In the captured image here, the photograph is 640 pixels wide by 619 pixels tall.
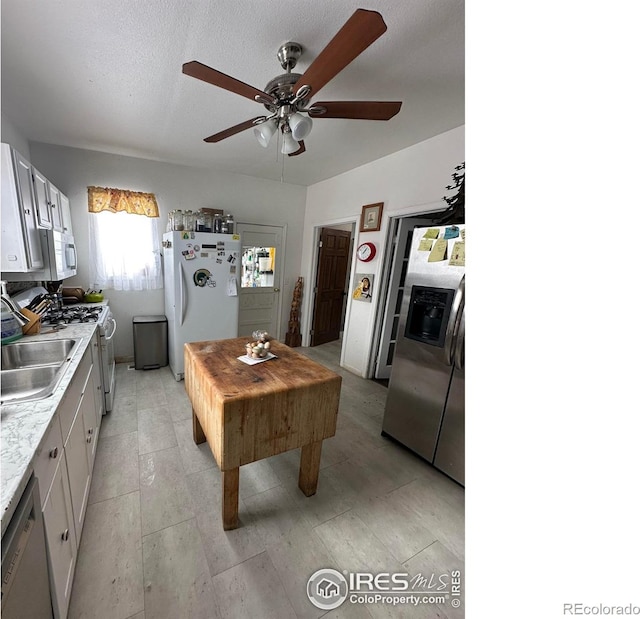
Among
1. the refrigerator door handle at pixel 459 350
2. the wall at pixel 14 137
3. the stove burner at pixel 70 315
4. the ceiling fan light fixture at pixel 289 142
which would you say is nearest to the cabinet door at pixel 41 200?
the wall at pixel 14 137

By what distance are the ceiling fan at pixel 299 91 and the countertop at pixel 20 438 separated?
4.96 feet

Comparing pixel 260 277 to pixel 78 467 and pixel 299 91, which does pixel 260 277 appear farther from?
pixel 78 467

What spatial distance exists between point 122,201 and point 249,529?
3.64 meters

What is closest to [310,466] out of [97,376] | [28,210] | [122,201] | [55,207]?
[97,376]

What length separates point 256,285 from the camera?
4.51 metres

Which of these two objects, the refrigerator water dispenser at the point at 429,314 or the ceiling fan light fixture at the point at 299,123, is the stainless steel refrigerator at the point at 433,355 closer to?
the refrigerator water dispenser at the point at 429,314

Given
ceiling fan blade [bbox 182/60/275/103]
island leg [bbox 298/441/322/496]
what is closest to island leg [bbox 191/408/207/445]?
island leg [bbox 298/441/322/496]

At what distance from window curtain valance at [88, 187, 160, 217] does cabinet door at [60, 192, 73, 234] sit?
25cm

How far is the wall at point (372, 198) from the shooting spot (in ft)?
8.46

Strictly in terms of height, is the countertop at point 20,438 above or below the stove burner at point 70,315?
above

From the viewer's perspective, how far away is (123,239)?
3.45 m
